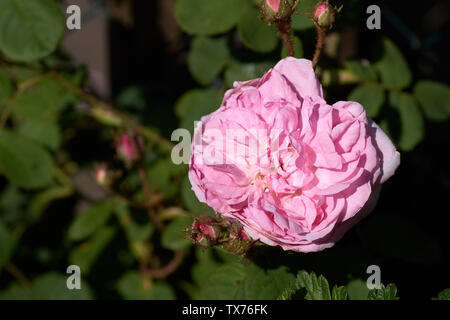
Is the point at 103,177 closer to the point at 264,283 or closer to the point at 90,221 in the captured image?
the point at 90,221

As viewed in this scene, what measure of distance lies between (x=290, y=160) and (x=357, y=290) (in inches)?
15.2

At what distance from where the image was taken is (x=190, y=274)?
161cm

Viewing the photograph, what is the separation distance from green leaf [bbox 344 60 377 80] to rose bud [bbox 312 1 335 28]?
342 millimetres

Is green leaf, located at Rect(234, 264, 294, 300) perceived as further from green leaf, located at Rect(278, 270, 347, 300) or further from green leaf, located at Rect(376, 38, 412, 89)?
green leaf, located at Rect(376, 38, 412, 89)

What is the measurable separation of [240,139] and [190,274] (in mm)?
947

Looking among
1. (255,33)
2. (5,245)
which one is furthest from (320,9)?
(5,245)

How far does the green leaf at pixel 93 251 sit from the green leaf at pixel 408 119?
99cm

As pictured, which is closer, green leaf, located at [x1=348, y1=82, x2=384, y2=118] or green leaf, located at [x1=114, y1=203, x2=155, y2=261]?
green leaf, located at [x1=348, y1=82, x2=384, y2=118]

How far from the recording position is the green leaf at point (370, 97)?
108 cm

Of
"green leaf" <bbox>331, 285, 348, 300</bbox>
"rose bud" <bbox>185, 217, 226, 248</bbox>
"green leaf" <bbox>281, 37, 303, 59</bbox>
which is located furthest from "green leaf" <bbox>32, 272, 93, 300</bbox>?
"green leaf" <bbox>281, 37, 303, 59</bbox>

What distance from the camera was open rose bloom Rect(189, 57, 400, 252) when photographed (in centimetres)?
73

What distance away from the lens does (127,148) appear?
132cm
